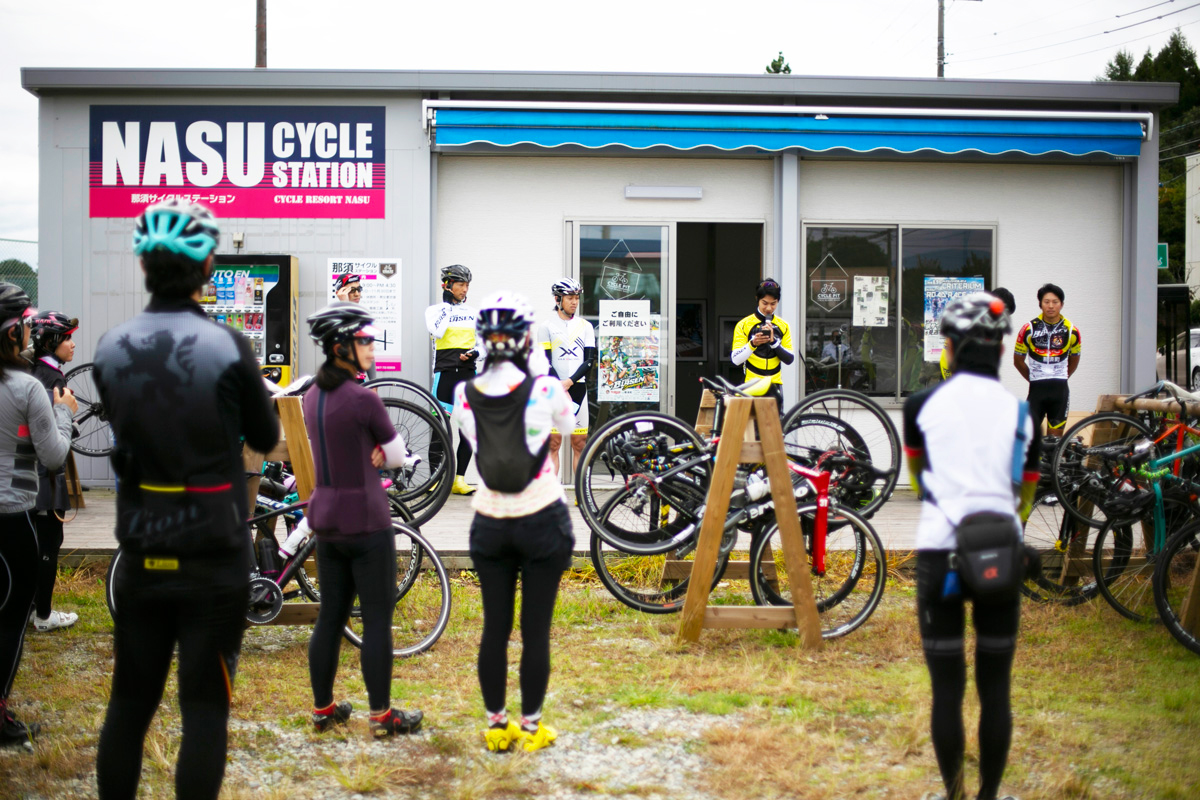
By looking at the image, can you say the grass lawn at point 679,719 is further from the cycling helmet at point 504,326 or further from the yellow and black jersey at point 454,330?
the yellow and black jersey at point 454,330

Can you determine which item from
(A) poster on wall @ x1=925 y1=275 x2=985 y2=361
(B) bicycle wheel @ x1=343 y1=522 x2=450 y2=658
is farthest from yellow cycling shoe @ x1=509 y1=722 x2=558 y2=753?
(A) poster on wall @ x1=925 y1=275 x2=985 y2=361

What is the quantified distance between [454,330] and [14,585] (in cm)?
447

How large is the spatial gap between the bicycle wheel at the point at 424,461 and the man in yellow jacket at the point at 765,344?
2198 millimetres

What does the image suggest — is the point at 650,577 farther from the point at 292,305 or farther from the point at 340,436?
the point at 292,305

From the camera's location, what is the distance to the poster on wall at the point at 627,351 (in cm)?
945

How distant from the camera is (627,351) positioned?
9.48 m

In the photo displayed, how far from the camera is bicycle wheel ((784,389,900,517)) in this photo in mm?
5820

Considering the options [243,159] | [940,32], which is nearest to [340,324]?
[243,159]

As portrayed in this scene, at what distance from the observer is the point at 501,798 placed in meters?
3.38

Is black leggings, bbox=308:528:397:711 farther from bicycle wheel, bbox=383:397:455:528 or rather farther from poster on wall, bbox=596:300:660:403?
poster on wall, bbox=596:300:660:403

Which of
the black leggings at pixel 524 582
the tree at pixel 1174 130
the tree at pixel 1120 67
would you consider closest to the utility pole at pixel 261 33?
the black leggings at pixel 524 582

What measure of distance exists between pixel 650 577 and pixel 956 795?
304 cm

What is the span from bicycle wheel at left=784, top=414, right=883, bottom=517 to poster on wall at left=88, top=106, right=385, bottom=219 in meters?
4.99

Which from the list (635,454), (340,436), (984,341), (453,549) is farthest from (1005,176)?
(340,436)
